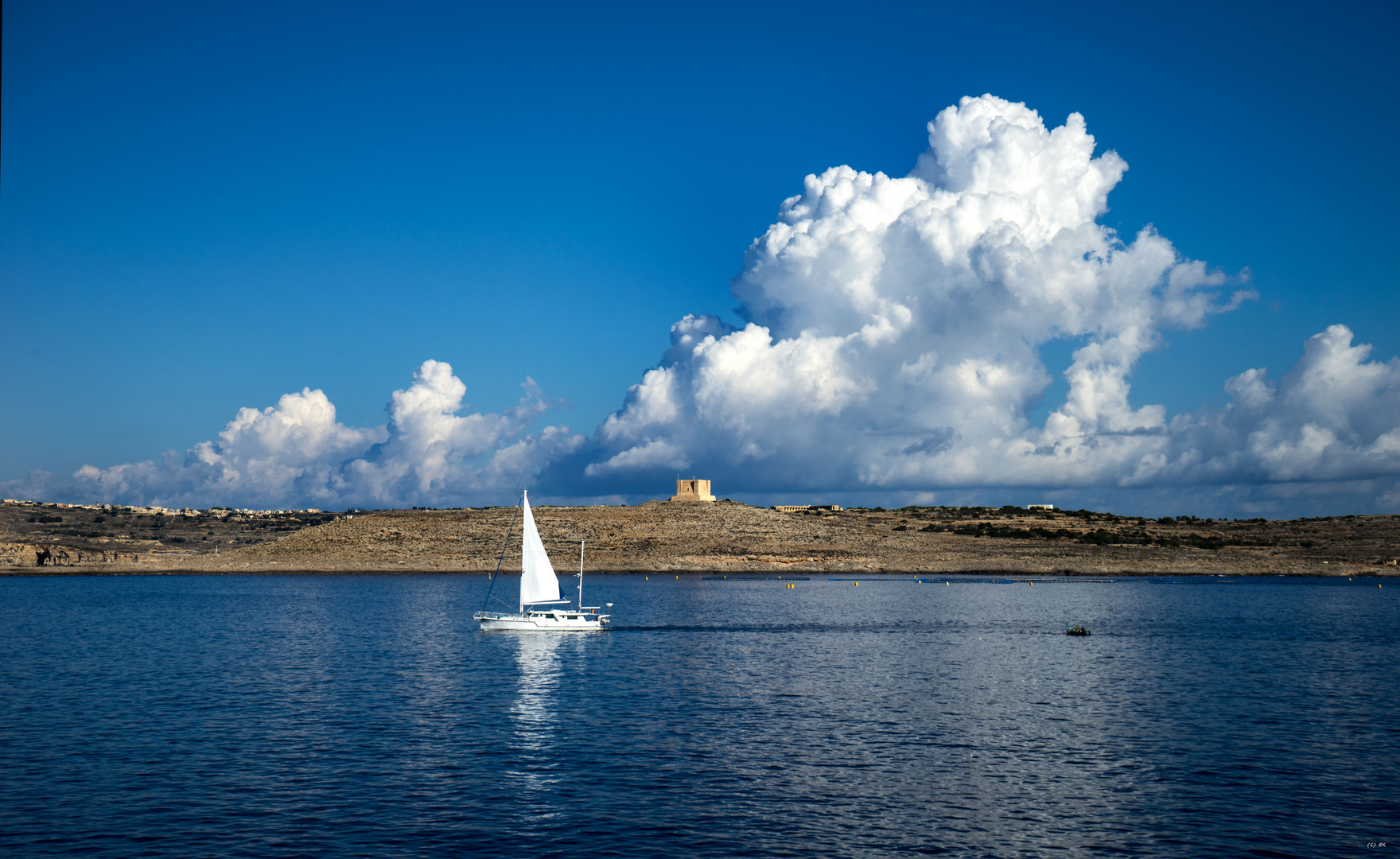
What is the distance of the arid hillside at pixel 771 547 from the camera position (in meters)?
161

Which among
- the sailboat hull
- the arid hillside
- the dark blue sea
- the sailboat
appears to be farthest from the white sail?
the arid hillside

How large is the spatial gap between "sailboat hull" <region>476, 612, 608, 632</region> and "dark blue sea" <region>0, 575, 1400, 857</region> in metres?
0.99

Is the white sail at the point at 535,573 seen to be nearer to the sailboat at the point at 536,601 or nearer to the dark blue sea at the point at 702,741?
the sailboat at the point at 536,601

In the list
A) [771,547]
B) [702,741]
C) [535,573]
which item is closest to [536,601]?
[535,573]

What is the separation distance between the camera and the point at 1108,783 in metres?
30.0

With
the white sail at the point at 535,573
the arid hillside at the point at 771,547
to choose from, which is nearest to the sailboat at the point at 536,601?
the white sail at the point at 535,573

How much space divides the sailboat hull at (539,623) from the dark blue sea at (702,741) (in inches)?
38.9

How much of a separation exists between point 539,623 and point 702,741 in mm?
39268

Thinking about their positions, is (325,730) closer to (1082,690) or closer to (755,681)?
(755,681)

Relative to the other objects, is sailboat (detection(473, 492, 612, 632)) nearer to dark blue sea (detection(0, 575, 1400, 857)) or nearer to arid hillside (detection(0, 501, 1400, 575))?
dark blue sea (detection(0, 575, 1400, 857))

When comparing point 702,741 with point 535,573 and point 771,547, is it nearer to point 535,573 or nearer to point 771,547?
point 535,573

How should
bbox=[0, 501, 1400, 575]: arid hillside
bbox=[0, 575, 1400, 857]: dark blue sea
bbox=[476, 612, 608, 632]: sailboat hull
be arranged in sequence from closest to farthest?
1. bbox=[0, 575, 1400, 857]: dark blue sea
2. bbox=[476, 612, 608, 632]: sailboat hull
3. bbox=[0, 501, 1400, 575]: arid hillside

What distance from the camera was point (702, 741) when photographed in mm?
35938

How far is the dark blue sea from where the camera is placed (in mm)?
25141
